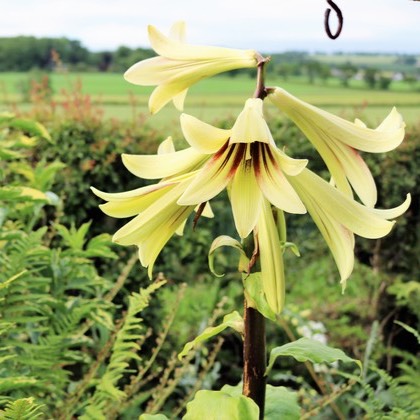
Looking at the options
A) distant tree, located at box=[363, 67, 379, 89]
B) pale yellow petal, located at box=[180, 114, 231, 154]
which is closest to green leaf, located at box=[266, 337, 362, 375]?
pale yellow petal, located at box=[180, 114, 231, 154]

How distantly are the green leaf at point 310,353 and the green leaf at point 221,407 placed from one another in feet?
0.27

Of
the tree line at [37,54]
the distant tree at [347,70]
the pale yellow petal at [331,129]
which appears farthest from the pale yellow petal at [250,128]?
the tree line at [37,54]

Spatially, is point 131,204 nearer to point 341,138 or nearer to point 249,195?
point 249,195

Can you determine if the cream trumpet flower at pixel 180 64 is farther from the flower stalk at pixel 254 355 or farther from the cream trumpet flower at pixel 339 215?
the flower stalk at pixel 254 355

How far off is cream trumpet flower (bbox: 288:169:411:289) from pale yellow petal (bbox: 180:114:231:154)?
14 centimetres

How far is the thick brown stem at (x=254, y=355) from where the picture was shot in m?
1.12

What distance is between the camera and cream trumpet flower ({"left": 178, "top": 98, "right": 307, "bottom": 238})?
94 cm

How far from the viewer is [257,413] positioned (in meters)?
1.10

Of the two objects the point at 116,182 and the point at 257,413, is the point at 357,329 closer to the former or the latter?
the point at 116,182

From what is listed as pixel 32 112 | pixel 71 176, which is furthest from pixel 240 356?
pixel 32 112

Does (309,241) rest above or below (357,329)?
above

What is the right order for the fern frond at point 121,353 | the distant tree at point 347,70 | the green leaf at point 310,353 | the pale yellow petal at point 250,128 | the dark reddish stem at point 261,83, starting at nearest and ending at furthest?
the pale yellow petal at point 250,128 < the dark reddish stem at point 261,83 < the green leaf at point 310,353 < the fern frond at point 121,353 < the distant tree at point 347,70

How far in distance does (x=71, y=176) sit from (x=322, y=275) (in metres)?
1.96

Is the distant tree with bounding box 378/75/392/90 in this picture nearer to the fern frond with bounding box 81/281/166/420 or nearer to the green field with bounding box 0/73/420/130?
the green field with bounding box 0/73/420/130
